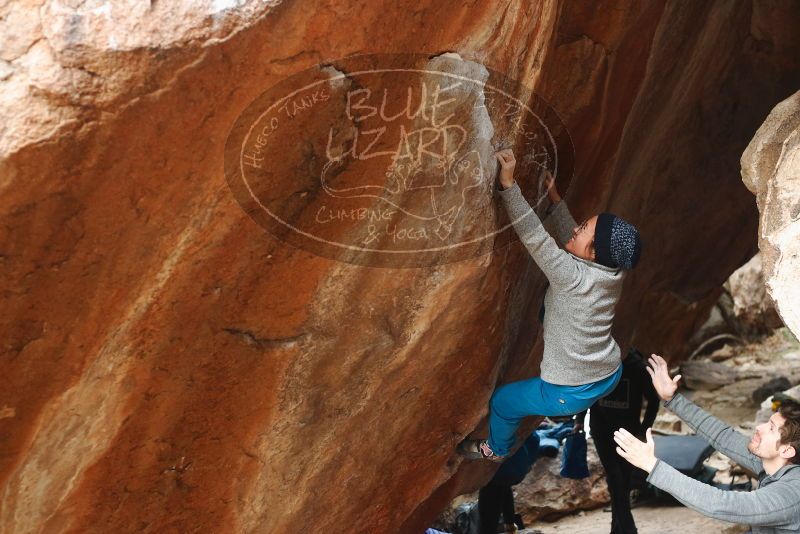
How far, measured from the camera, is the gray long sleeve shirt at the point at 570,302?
10.7 feet

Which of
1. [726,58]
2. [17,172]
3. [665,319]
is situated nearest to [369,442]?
[17,172]

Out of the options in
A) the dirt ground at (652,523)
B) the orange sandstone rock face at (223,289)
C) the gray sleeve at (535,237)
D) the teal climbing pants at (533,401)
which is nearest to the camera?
the orange sandstone rock face at (223,289)

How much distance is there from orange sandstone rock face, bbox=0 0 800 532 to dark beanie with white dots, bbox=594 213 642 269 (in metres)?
0.44

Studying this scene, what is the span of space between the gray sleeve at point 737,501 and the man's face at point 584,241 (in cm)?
88

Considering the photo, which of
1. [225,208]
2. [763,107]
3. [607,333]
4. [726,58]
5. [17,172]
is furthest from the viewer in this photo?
[763,107]

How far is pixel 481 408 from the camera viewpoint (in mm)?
4211

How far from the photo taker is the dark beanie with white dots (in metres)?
3.36

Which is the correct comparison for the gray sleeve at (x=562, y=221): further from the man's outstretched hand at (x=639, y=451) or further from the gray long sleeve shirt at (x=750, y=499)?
the gray long sleeve shirt at (x=750, y=499)

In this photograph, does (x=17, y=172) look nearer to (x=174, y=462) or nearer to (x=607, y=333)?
(x=174, y=462)

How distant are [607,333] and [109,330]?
76.2 inches

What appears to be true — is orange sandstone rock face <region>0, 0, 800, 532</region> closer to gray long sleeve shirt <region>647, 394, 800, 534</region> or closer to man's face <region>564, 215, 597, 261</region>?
man's face <region>564, 215, 597, 261</region>

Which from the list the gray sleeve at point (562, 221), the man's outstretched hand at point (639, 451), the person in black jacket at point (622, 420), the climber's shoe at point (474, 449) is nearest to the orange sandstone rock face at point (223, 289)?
the climber's shoe at point (474, 449)

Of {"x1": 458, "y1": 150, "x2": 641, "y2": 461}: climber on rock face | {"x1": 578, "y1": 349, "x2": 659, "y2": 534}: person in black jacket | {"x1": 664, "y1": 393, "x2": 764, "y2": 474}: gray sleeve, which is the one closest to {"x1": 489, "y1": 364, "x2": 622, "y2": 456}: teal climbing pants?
{"x1": 458, "y1": 150, "x2": 641, "y2": 461}: climber on rock face

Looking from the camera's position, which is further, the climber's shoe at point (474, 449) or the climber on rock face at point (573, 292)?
the climber's shoe at point (474, 449)
